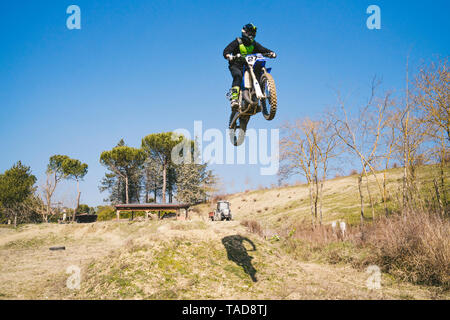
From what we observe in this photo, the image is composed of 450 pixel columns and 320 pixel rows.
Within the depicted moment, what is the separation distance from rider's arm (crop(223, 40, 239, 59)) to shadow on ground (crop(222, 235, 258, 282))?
7.16 meters

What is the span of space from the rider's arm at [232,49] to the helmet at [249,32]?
0.90ft

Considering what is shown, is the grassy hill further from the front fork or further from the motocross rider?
the front fork

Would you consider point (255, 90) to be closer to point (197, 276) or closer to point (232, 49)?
point (232, 49)

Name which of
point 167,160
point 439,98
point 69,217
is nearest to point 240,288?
point 439,98

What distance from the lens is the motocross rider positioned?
714 cm

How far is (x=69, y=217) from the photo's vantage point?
4572cm

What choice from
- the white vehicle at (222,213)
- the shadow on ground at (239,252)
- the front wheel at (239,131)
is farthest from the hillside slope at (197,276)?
the white vehicle at (222,213)

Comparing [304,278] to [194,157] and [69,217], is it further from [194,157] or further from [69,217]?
[194,157]

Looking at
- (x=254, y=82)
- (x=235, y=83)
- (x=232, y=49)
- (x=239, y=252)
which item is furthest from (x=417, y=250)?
(x=232, y=49)

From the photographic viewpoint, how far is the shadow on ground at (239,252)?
10.3 meters

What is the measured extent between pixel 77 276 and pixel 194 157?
53.6m

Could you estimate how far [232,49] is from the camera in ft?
24.0

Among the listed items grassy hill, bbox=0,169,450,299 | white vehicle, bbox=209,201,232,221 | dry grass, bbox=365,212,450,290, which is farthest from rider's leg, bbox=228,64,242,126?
white vehicle, bbox=209,201,232,221

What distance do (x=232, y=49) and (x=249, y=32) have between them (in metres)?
0.58
